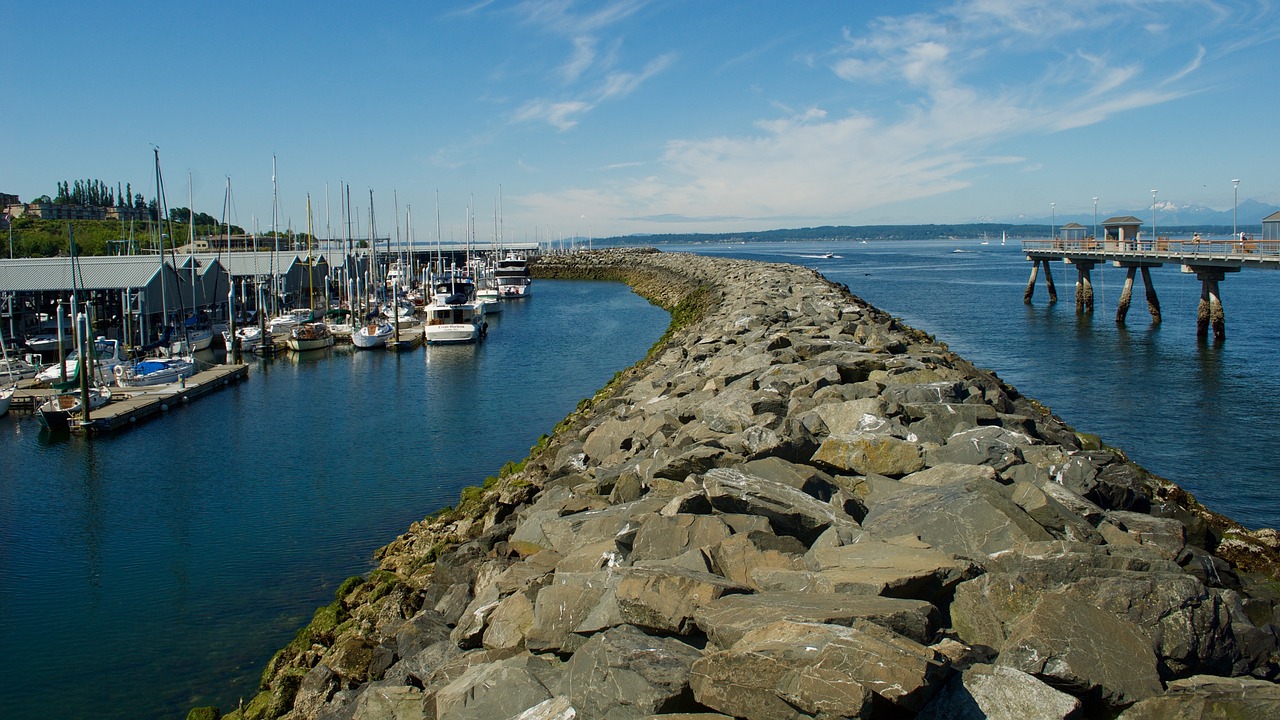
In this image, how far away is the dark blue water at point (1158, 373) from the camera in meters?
17.6

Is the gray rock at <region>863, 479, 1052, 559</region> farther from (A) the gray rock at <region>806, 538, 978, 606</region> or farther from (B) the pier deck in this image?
(B) the pier deck

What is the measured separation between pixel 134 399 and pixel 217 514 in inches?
492

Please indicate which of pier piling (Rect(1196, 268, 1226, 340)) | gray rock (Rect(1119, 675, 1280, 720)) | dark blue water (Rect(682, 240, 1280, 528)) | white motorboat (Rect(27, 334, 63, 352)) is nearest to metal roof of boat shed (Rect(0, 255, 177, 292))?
white motorboat (Rect(27, 334, 63, 352))

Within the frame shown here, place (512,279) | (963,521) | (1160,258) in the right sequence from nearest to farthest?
(963,521) < (1160,258) < (512,279)

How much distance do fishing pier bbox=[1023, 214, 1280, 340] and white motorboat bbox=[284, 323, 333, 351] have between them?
3630 centimetres

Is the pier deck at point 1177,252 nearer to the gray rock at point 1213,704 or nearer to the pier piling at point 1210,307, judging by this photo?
the pier piling at point 1210,307

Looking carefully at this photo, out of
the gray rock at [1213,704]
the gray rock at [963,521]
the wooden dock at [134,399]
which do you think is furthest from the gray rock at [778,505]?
the wooden dock at [134,399]

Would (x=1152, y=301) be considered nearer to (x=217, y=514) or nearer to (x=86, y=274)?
(x=217, y=514)

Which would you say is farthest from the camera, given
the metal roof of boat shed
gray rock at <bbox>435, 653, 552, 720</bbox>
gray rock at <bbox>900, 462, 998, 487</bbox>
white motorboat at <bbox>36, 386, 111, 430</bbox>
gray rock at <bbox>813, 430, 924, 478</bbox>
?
the metal roof of boat shed

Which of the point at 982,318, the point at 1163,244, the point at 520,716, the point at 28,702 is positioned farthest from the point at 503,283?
the point at 520,716

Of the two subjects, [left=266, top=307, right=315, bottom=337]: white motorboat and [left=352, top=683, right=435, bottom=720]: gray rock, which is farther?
[left=266, top=307, right=315, bottom=337]: white motorboat

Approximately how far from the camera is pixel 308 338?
137 feet

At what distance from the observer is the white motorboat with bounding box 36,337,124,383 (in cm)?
3022

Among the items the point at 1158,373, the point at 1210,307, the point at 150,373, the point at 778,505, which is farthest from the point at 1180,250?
the point at 150,373
